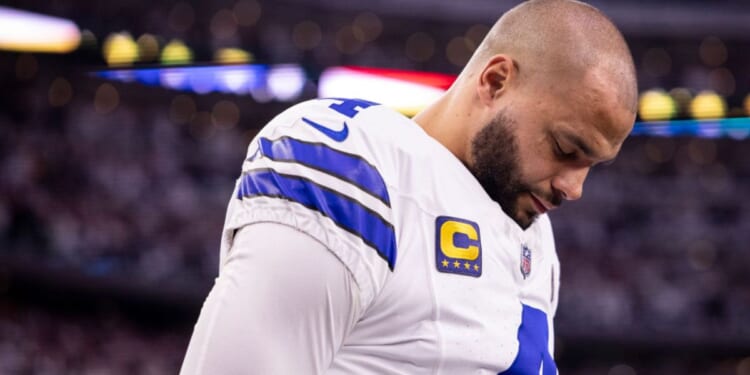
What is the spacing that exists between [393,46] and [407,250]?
52.0 ft

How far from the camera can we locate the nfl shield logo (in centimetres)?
171

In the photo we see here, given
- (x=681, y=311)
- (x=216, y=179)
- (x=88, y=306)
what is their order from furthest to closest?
(x=681, y=311) → (x=216, y=179) → (x=88, y=306)

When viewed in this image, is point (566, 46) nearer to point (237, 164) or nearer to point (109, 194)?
point (109, 194)

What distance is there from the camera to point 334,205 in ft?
4.59

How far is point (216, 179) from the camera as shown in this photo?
43.2 feet

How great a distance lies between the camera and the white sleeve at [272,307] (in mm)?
1345

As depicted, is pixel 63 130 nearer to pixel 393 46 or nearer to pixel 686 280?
pixel 393 46

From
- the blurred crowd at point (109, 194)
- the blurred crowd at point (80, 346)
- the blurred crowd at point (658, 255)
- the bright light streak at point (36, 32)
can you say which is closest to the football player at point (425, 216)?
the blurred crowd at point (80, 346)

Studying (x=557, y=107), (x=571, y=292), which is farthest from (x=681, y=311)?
(x=557, y=107)

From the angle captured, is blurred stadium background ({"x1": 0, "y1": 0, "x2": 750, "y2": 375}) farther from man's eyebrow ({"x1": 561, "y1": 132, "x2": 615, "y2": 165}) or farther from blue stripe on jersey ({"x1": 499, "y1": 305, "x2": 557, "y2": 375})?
man's eyebrow ({"x1": 561, "y1": 132, "x2": 615, "y2": 165})

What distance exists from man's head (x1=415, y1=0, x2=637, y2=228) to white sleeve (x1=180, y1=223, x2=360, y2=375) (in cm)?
43

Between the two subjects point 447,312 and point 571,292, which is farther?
point 571,292

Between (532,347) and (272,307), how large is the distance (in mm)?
526

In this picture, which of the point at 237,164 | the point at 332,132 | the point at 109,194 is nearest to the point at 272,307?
the point at 332,132
